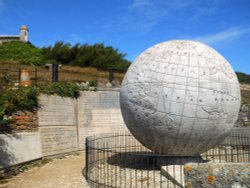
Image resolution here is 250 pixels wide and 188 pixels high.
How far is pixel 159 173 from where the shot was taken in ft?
27.5

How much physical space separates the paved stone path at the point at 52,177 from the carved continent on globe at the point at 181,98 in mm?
2208

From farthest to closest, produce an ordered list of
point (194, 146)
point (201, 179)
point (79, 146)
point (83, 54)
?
1. point (83, 54)
2. point (79, 146)
3. point (194, 146)
4. point (201, 179)

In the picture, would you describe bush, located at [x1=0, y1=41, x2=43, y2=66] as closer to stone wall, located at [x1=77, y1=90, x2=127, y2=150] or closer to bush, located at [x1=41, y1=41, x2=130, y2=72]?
bush, located at [x1=41, y1=41, x2=130, y2=72]

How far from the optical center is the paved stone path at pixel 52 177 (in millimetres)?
8039

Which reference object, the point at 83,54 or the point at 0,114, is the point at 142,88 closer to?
the point at 0,114

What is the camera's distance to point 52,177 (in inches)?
348

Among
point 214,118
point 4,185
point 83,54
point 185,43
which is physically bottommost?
point 4,185

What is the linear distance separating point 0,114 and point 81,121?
442cm

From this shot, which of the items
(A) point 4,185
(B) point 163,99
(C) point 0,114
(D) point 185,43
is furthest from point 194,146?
(C) point 0,114

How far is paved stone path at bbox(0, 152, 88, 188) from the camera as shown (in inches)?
316

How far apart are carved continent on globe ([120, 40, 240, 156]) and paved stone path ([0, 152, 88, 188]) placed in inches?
86.9

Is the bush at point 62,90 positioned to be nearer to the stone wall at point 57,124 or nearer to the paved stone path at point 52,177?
the stone wall at point 57,124

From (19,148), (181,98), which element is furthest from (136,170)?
(19,148)

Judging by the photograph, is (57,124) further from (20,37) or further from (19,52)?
(20,37)
